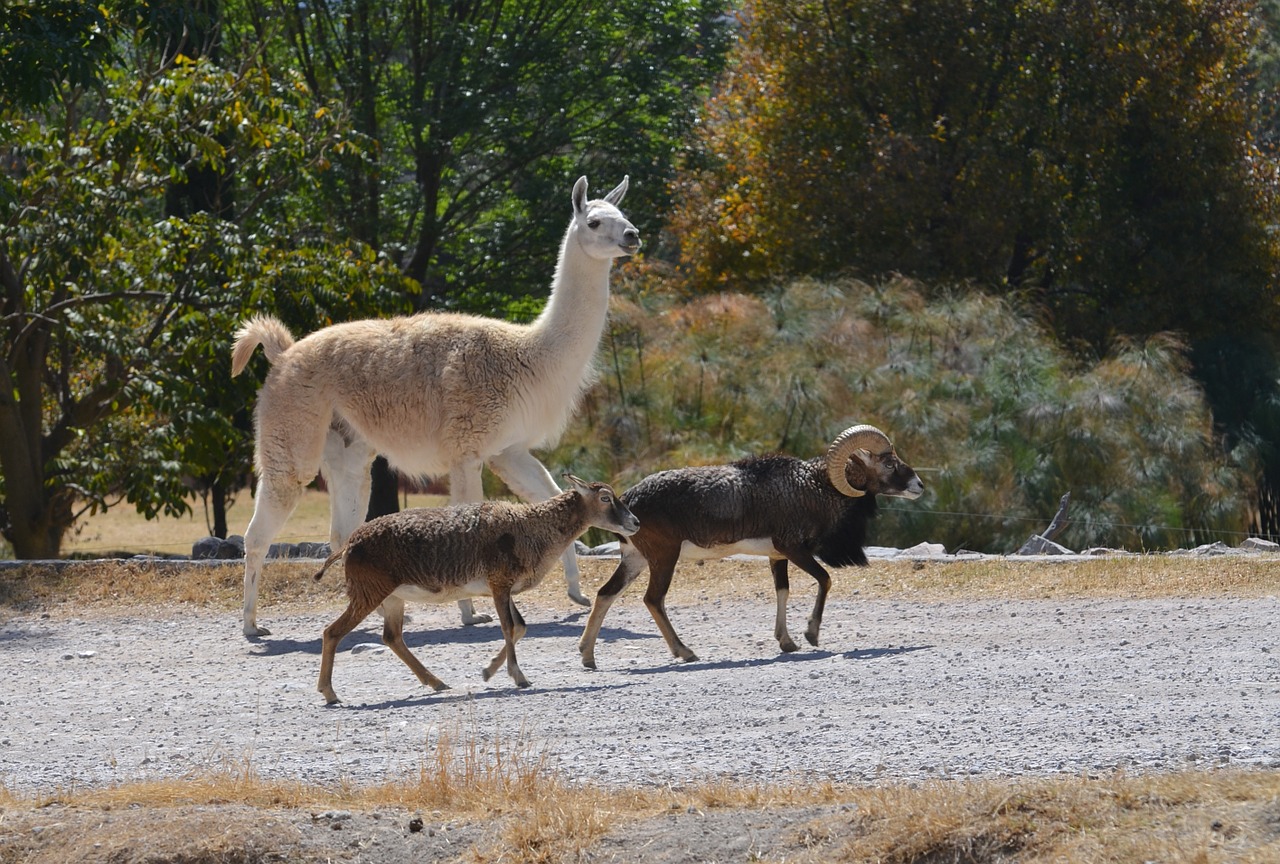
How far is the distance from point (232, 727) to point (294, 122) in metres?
11.4

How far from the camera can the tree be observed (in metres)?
17.8

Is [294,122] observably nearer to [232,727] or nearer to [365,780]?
[232,727]

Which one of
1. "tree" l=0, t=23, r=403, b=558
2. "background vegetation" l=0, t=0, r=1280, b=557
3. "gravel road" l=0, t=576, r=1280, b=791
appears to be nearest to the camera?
"gravel road" l=0, t=576, r=1280, b=791

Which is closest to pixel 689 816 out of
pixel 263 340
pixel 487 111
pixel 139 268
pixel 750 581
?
pixel 750 581

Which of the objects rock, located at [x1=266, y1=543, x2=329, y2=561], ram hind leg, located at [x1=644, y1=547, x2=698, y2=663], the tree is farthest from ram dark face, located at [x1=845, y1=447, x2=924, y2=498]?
the tree

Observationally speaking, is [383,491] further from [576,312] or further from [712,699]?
[712,699]

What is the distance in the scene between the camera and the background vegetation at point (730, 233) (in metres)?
18.1

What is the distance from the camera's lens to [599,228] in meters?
12.7

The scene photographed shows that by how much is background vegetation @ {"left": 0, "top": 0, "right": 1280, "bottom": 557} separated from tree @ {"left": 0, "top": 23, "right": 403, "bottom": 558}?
5cm

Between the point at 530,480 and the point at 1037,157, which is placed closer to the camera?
the point at 530,480

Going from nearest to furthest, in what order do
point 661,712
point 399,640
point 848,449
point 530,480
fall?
1. point 661,712
2. point 399,640
3. point 848,449
4. point 530,480

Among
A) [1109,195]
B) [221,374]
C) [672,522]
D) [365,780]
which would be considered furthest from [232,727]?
[1109,195]

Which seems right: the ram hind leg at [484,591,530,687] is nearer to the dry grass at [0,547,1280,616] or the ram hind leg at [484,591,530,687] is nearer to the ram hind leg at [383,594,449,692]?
the ram hind leg at [383,594,449,692]

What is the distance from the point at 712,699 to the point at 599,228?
4.89m
